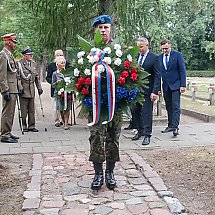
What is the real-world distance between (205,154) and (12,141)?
12.1 ft

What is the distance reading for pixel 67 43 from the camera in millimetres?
11688

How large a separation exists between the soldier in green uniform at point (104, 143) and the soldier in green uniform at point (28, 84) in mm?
4712

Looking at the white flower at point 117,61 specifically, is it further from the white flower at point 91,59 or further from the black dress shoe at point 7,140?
the black dress shoe at point 7,140

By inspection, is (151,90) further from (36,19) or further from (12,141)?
(36,19)

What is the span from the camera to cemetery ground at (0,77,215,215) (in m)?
4.79

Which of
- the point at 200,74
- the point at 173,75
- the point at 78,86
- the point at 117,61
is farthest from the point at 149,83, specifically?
the point at 200,74

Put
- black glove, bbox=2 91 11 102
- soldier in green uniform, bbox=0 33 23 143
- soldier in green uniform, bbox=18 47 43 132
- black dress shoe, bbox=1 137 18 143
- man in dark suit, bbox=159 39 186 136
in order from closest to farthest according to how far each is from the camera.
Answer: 1. black glove, bbox=2 91 11 102
2. soldier in green uniform, bbox=0 33 23 143
3. black dress shoe, bbox=1 137 18 143
4. man in dark suit, bbox=159 39 186 136
5. soldier in green uniform, bbox=18 47 43 132

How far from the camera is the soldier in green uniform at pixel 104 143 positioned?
16.9 feet

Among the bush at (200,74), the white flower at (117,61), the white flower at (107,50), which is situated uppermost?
the white flower at (107,50)

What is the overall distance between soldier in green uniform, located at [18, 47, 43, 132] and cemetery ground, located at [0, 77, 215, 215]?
2.72 metres

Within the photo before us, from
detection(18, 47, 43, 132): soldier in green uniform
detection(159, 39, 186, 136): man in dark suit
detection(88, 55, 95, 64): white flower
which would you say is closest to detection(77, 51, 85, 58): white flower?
detection(88, 55, 95, 64): white flower

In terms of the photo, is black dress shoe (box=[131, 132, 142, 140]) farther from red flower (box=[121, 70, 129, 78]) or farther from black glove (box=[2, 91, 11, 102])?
red flower (box=[121, 70, 129, 78])

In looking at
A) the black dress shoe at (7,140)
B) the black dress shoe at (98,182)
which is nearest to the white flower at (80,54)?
the black dress shoe at (98,182)

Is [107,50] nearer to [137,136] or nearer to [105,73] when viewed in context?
[105,73]
